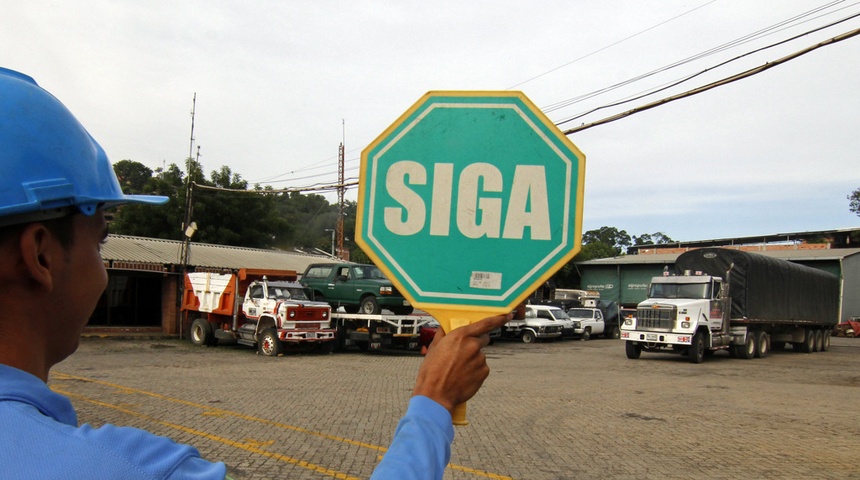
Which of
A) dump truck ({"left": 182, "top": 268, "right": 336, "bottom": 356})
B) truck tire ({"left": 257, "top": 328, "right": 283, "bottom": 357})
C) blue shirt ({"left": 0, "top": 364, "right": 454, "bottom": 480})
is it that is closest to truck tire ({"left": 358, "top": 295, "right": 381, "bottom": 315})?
dump truck ({"left": 182, "top": 268, "right": 336, "bottom": 356})

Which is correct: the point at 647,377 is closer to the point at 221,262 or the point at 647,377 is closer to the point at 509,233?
the point at 509,233

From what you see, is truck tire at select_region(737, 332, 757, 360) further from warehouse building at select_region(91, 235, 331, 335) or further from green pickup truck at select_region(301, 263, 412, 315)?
warehouse building at select_region(91, 235, 331, 335)

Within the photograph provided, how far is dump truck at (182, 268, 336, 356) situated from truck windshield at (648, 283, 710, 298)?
10823 millimetres

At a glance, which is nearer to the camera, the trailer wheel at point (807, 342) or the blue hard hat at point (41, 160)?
the blue hard hat at point (41, 160)

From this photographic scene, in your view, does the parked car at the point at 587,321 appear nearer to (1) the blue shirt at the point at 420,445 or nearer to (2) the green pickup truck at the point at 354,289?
(2) the green pickup truck at the point at 354,289

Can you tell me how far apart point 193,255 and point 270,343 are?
11.9 meters

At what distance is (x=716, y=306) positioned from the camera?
65.0 feet

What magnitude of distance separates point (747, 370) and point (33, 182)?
19919 millimetres

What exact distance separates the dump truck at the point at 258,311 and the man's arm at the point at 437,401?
17020mm

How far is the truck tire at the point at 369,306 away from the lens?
1942 centimetres

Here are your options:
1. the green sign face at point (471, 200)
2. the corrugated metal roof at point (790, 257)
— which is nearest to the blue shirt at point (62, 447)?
the green sign face at point (471, 200)

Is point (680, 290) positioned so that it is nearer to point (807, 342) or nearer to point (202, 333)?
point (807, 342)

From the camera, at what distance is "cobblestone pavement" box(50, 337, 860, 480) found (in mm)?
6734

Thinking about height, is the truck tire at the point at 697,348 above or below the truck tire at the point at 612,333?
above
